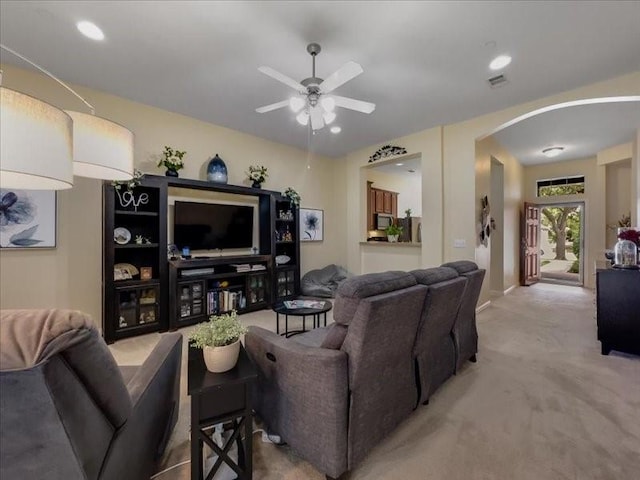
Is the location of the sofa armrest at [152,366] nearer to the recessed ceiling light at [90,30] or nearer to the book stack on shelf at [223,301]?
the book stack on shelf at [223,301]

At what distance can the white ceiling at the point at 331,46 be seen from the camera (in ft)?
7.02

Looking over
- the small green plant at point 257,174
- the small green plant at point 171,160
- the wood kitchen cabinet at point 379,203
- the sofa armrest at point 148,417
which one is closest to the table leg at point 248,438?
the sofa armrest at point 148,417

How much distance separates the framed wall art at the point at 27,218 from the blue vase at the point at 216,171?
1.70m

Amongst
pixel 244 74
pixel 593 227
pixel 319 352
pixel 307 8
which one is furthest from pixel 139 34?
pixel 593 227

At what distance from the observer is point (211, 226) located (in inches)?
167

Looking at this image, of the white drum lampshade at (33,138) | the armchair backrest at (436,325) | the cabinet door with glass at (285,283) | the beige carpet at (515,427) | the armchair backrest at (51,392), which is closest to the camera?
the armchair backrest at (51,392)

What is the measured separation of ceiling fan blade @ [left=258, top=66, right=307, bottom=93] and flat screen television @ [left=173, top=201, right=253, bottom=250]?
7.93ft

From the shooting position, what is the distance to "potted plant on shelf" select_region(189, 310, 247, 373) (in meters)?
1.37

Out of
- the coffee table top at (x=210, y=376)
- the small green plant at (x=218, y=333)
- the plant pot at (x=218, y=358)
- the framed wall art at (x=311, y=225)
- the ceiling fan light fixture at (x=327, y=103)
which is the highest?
the ceiling fan light fixture at (x=327, y=103)

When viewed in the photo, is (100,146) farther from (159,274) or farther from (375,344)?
(159,274)

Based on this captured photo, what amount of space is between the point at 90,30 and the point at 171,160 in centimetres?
156

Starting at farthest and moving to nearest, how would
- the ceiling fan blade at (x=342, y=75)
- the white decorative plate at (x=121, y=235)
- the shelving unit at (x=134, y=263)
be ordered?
the white decorative plate at (x=121, y=235)
the shelving unit at (x=134, y=263)
the ceiling fan blade at (x=342, y=75)

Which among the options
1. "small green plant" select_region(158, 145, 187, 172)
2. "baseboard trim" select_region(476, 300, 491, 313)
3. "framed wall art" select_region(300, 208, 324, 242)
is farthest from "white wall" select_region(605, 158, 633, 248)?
"small green plant" select_region(158, 145, 187, 172)

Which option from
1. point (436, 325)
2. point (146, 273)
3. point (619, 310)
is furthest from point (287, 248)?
point (619, 310)
